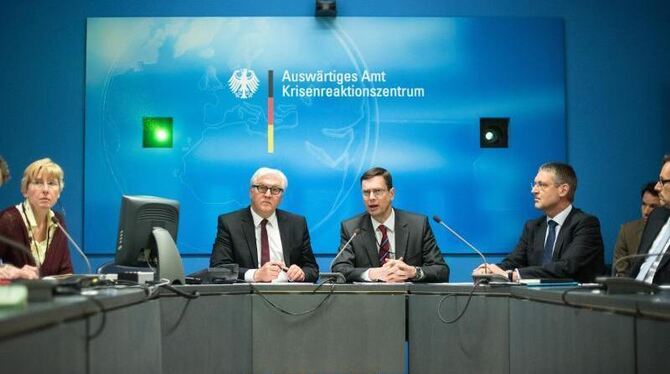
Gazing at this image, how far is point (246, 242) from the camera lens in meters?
4.71

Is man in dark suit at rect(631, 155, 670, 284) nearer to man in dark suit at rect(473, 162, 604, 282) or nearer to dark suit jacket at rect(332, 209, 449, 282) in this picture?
man in dark suit at rect(473, 162, 604, 282)

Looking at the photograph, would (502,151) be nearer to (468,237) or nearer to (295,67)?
(468,237)

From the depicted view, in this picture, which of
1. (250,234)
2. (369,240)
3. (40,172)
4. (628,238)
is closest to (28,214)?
(40,172)

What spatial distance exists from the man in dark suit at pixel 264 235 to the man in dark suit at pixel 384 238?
275mm

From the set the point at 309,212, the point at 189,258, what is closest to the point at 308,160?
the point at 309,212

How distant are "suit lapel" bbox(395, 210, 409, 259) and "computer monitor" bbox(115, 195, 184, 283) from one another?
1413 millimetres

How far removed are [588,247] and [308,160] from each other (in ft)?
6.28

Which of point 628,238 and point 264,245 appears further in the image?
point 628,238

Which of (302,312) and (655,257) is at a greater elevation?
(655,257)

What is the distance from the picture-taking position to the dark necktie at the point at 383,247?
4648mm

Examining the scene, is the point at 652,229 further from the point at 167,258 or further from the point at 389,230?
the point at 167,258

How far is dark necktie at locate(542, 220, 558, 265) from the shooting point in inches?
175

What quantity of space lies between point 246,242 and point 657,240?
2.13 metres

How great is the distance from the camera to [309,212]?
5.40 metres
